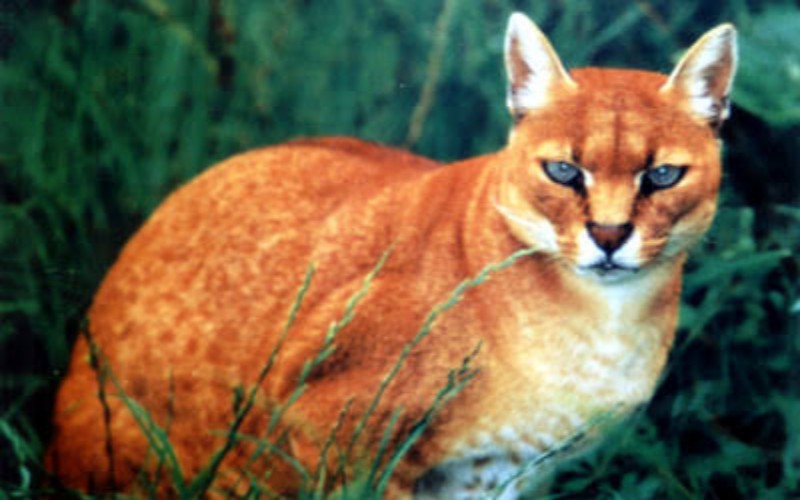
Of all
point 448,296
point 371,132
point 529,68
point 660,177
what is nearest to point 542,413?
point 448,296

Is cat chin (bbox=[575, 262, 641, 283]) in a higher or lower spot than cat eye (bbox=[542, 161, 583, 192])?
lower

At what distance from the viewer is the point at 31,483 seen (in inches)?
125

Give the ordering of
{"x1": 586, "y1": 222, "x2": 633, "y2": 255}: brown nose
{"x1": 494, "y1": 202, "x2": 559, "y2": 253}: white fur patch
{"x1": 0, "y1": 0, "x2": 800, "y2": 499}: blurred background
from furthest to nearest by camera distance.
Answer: {"x1": 0, "y1": 0, "x2": 800, "y2": 499}: blurred background
{"x1": 494, "y1": 202, "x2": 559, "y2": 253}: white fur patch
{"x1": 586, "y1": 222, "x2": 633, "y2": 255}: brown nose

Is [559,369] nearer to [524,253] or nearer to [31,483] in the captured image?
[524,253]

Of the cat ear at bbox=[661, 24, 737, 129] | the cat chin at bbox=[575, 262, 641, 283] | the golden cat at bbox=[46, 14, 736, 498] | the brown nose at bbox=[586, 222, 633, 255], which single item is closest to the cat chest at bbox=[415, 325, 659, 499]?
the golden cat at bbox=[46, 14, 736, 498]

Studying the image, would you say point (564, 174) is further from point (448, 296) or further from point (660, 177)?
point (448, 296)

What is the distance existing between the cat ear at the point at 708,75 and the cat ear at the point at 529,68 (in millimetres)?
221

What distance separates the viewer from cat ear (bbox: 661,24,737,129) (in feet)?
9.16

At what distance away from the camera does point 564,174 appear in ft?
9.19

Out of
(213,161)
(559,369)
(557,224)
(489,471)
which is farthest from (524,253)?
(213,161)

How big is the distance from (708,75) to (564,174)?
1.17ft

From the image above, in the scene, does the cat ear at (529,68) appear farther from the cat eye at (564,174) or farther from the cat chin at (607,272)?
the cat chin at (607,272)

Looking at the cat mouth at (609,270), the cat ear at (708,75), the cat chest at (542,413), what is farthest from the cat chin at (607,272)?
the cat ear at (708,75)

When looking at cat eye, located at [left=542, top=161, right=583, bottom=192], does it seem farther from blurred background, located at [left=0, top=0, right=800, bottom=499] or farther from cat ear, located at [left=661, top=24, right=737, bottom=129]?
blurred background, located at [left=0, top=0, right=800, bottom=499]
